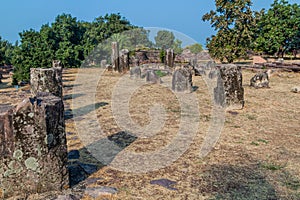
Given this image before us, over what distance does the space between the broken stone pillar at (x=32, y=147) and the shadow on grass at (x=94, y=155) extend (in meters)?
0.49

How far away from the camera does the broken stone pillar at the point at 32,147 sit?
145 inches

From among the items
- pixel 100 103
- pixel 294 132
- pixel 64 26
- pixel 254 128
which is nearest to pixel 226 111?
pixel 254 128

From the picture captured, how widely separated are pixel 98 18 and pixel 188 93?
34.4m

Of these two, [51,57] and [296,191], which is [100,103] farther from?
[51,57]

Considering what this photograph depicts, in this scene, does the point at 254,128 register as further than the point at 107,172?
Yes

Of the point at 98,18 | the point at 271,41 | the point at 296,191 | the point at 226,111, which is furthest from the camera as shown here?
the point at 98,18

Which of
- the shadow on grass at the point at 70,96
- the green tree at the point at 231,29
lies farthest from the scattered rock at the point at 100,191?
the green tree at the point at 231,29

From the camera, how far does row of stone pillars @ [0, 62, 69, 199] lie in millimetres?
3689

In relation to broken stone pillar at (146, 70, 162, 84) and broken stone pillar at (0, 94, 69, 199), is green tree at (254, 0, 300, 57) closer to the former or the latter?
broken stone pillar at (146, 70, 162, 84)

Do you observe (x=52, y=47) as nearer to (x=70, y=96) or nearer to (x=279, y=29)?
(x=70, y=96)

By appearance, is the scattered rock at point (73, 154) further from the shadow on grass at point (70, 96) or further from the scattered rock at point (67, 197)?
the shadow on grass at point (70, 96)

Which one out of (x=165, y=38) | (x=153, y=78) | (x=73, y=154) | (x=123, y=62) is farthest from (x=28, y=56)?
(x=165, y=38)

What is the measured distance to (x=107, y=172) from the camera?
4.79 m

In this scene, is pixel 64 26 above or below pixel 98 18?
below
